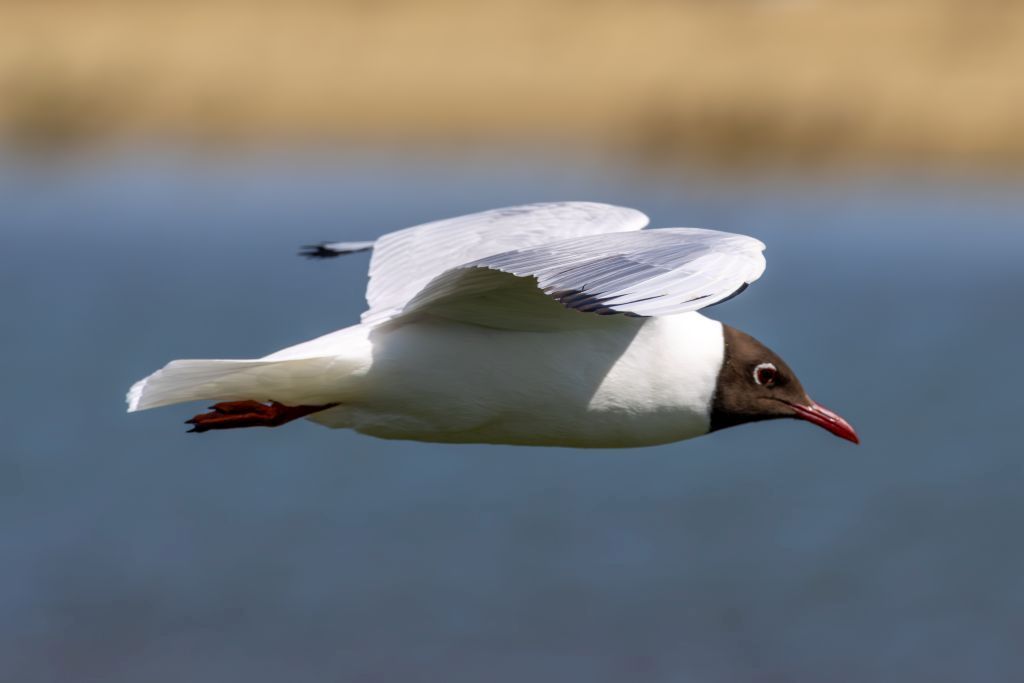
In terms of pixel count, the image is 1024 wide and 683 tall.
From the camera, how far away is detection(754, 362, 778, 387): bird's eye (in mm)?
5094

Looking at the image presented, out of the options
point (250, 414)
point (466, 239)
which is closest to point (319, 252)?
point (466, 239)

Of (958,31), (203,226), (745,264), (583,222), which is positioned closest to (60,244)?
(203,226)

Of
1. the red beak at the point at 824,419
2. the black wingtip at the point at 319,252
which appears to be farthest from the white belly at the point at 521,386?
the black wingtip at the point at 319,252

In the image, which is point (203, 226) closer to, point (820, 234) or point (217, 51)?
point (217, 51)

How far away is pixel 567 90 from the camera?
1772 cm

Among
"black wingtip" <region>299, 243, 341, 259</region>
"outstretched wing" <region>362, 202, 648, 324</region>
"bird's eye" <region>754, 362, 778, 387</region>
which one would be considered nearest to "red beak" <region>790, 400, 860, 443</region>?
"bird's eye" <region>754, 362, 778, 387</region>

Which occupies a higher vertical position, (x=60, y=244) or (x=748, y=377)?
(x=748, y=377)

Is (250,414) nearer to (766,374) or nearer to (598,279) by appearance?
(598,279)

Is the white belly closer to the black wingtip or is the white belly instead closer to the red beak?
the red beak

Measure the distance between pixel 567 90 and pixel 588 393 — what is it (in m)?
13.2

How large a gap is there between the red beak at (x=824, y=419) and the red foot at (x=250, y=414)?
139 centimetres

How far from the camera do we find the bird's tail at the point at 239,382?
15.3 feet

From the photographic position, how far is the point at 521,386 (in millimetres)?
4789

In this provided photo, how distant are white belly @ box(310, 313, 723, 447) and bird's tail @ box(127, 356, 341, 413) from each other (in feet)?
0.32
